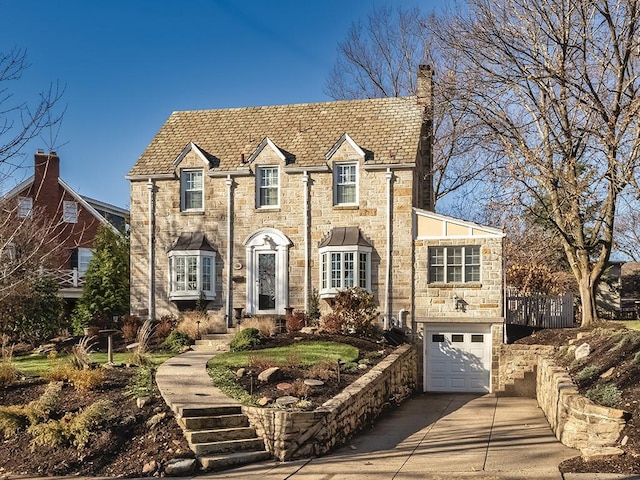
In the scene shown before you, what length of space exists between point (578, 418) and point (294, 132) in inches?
606

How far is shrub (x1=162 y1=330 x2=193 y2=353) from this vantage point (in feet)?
64.6

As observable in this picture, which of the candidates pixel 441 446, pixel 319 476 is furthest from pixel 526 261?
pixel 319 476

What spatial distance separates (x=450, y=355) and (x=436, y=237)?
11.9ft

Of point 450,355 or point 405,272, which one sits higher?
point 405,272

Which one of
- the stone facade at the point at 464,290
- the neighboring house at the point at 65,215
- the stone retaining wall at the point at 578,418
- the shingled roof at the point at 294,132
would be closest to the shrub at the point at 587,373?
the stone retaining wall at the point at 578,418

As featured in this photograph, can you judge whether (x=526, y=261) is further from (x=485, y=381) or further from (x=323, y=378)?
(x=323, y=378)

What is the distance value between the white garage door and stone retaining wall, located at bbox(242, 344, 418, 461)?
18.0ft

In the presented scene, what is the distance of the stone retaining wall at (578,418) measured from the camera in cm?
1039

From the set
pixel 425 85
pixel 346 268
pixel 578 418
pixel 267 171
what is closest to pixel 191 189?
pixel 267 171

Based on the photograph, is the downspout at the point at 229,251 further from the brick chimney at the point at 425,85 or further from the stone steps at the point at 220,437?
the stone steps at the point at 220,437

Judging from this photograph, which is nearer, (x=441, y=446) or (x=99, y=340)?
(x=441, y=446)

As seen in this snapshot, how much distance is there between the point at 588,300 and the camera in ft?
75.2

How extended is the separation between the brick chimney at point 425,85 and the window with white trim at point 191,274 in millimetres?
8838

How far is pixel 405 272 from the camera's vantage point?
71.5 feet
